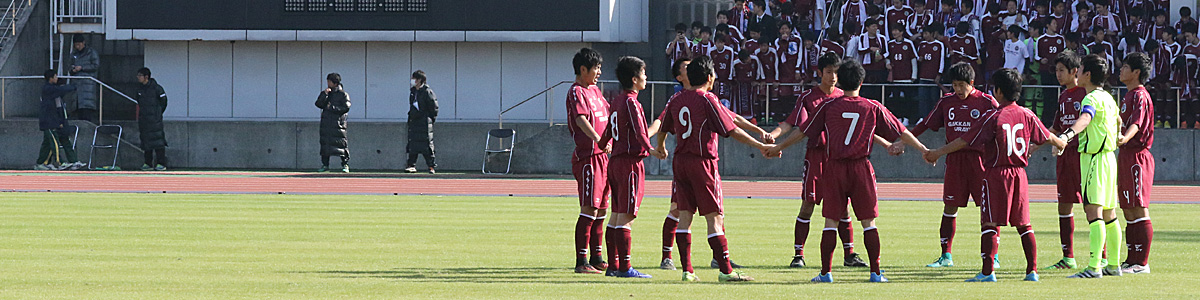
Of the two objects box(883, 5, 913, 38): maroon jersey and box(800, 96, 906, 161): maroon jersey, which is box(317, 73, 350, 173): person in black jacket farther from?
box(800, 96, 906, 161): maroon jersey

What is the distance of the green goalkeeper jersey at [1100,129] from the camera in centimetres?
1018

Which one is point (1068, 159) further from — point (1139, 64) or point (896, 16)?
point (896, 16)

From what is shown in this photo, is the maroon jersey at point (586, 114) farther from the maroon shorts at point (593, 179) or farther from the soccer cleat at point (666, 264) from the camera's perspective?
the soccer cleat at point (666, 264)

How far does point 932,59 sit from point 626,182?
16858mm

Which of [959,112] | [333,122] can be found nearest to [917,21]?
[333,122]

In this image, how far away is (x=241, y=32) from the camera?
2927cm

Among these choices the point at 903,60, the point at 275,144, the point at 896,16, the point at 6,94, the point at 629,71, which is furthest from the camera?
the point at 6,94

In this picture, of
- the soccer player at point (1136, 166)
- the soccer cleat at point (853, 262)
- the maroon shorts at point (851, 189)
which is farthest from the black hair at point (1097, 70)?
the soccer cleat at point (853, 262)

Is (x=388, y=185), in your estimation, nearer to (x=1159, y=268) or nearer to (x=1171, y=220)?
(x=1171, y=220)

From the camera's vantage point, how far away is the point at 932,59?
84.1ft

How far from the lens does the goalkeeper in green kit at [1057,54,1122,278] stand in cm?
1016

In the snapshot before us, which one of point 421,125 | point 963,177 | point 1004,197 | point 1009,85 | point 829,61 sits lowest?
point 1004,197

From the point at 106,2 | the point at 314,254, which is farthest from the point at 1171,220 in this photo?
the point at 106,2

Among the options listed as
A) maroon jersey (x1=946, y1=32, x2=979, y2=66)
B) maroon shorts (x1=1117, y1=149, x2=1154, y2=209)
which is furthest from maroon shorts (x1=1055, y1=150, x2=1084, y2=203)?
maroon jersey (x1=946, y1=32, x2=979, y2=66)
